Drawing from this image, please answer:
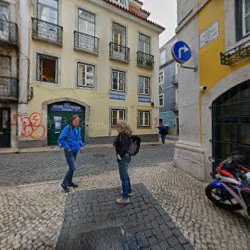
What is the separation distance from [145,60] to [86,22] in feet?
18.9

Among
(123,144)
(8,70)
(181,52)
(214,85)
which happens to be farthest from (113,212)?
(8,70)

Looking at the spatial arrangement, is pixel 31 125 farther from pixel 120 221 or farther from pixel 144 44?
pixel 144 44

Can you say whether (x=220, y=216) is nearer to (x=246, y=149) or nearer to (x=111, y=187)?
(x=246, y=149)

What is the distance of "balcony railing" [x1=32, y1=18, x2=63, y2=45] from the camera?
37.0ft

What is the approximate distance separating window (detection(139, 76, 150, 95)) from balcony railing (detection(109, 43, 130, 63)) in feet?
7.32

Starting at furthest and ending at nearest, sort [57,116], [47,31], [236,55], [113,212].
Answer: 1. [57,116]
2. [47,31]
3. [236,55]
4. [113,212]

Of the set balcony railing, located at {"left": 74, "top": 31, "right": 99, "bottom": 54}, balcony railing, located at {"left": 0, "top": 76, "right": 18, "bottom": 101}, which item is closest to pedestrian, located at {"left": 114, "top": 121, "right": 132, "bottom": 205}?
balcony railing, located at {"left": 0, "top": 76, "right": 18, "bottom": 101}

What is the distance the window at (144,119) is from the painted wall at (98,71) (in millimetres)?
387

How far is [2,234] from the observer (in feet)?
8.52

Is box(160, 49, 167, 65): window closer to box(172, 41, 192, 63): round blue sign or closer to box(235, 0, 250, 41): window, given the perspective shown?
box(172, 41, 192, 63): round blue sign

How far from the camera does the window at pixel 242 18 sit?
13.3ft

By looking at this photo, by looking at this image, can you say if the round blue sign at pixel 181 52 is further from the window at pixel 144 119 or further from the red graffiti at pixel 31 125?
the window at pixel 144 119

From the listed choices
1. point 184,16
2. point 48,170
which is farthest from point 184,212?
point 184,16

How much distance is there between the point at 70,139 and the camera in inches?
164
